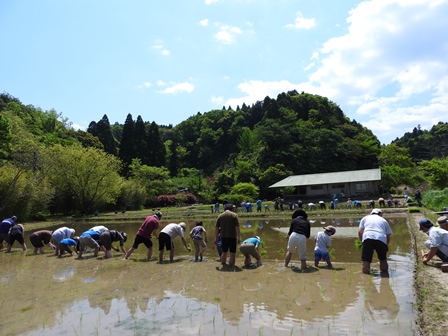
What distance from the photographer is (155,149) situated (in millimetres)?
66812

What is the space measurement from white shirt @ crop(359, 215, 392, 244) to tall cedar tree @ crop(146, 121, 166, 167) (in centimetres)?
6059

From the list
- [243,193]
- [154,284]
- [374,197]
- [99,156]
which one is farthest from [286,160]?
[154,284]

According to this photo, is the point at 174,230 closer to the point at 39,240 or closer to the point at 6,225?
the point at 39,240

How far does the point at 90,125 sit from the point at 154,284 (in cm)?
7003

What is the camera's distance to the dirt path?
409 cm

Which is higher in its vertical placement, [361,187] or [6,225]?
[361,187]

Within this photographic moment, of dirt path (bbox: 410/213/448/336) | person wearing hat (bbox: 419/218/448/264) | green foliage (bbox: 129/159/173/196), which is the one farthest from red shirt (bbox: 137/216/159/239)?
green foliage (bbox: 129/159/173/196)

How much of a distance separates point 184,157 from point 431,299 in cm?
8638

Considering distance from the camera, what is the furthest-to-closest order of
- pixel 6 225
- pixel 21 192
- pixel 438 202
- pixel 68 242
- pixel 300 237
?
1. pixel 21 192
2. pixel 438 202
3. pixel 6 225
4. pixel 68 242
5. pixel 300 237

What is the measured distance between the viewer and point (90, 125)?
70.3m

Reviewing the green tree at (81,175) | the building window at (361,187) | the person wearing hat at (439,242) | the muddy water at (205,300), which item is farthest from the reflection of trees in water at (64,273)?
the building window at (361,187)

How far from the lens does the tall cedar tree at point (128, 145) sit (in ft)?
208

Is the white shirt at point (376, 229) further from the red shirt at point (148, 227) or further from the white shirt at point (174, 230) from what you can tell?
the red shirt at point (148, 227)

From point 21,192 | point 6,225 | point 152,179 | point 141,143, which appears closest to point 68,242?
point 6,225
